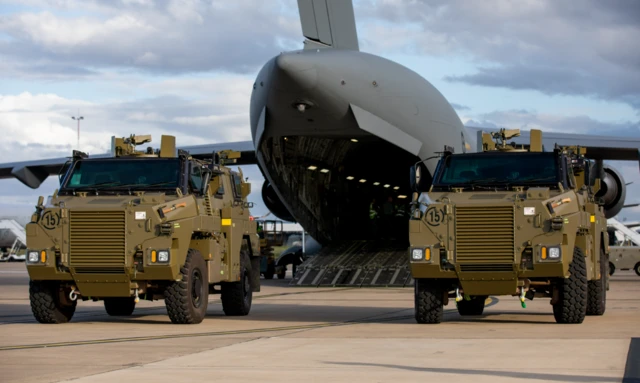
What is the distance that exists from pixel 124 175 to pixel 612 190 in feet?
53.4

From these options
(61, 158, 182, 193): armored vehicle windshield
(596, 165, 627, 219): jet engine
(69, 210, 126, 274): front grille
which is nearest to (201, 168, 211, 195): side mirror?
(61, 158, 182, 193): armored vehicle windshield

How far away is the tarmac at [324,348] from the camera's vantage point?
334 inches

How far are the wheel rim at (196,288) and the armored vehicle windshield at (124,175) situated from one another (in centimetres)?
122

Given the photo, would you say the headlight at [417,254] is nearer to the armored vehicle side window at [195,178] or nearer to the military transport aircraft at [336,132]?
the armored vehicle side window at [195,178]

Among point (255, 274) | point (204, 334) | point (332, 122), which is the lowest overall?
point (204, 334)

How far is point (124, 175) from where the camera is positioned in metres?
14.8

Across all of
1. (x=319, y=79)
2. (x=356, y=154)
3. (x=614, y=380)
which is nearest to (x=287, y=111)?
(x=319, y=79)

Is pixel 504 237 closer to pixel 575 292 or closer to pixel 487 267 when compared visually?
pixel 487 267

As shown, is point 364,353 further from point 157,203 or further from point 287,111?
point 287,111

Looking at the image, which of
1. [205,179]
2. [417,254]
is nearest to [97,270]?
[205,179]

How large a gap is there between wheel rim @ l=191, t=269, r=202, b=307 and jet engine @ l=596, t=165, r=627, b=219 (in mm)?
15521

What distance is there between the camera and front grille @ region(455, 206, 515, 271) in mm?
13422

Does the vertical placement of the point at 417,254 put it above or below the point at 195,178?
below

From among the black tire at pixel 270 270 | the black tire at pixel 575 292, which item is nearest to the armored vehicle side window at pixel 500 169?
the black tire at pixel 575 292
